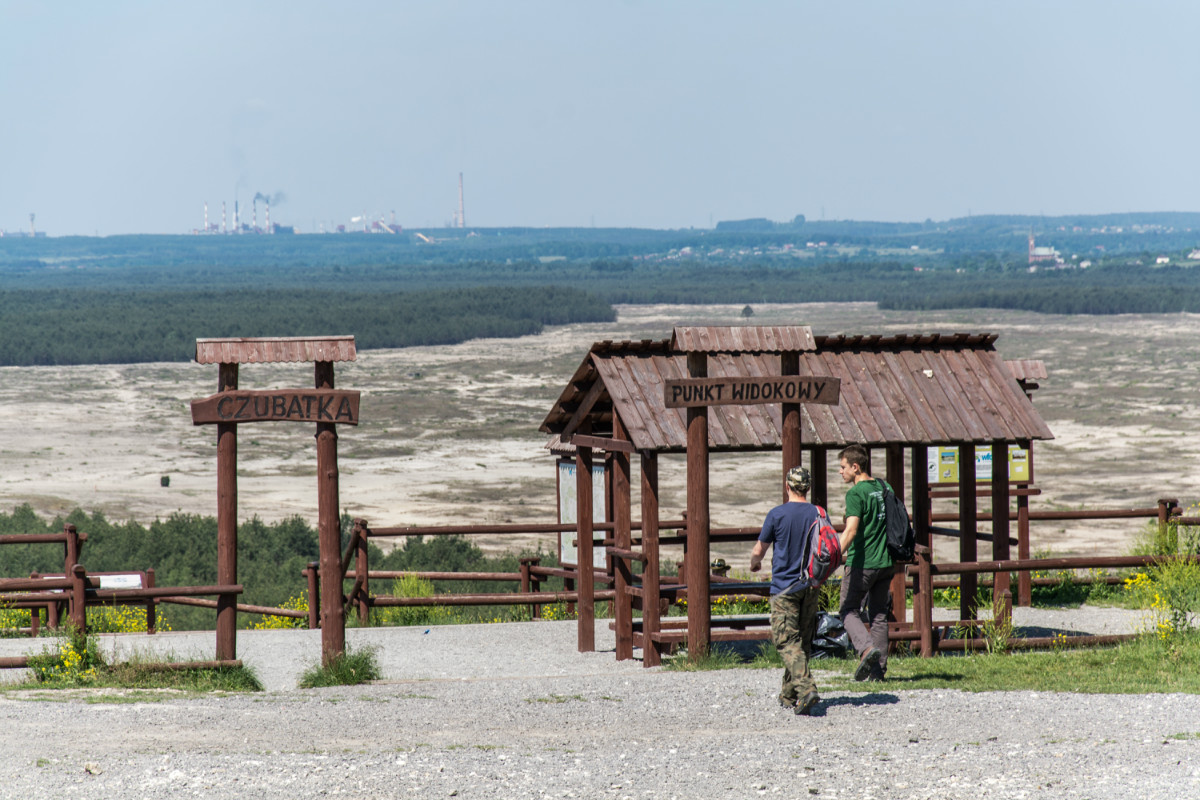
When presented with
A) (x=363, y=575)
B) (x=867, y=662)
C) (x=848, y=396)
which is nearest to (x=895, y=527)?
(x=867, y=662)

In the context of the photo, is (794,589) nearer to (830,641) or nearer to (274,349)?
(830,641)

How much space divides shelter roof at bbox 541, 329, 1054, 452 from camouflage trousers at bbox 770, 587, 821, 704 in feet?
7.74

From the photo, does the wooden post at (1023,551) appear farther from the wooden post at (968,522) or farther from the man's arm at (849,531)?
the man's arm at (849,531)

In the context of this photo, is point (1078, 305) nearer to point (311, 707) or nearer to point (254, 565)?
point (254, 565)

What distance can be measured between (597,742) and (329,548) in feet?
10.5

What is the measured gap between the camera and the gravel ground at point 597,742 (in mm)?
7695

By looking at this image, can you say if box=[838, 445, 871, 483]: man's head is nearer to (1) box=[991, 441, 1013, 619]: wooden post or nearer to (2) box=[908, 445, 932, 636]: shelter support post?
(1) box=[991, 441, 1013, 619]: wooden post

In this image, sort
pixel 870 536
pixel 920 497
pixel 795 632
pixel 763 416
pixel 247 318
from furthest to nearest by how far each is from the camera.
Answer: pixel 247 318, pixel 920 497, pixel 763 416, pixel 870 536, pixel 795 632

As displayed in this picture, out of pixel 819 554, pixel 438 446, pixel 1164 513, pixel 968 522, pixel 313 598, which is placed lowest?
pixel 438 446

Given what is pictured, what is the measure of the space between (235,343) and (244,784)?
163 inches

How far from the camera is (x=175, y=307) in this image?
373 feet

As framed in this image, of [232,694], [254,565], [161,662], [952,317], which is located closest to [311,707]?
[232,694]

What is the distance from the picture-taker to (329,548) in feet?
36.2

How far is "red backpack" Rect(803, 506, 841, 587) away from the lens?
9102 millimetres
